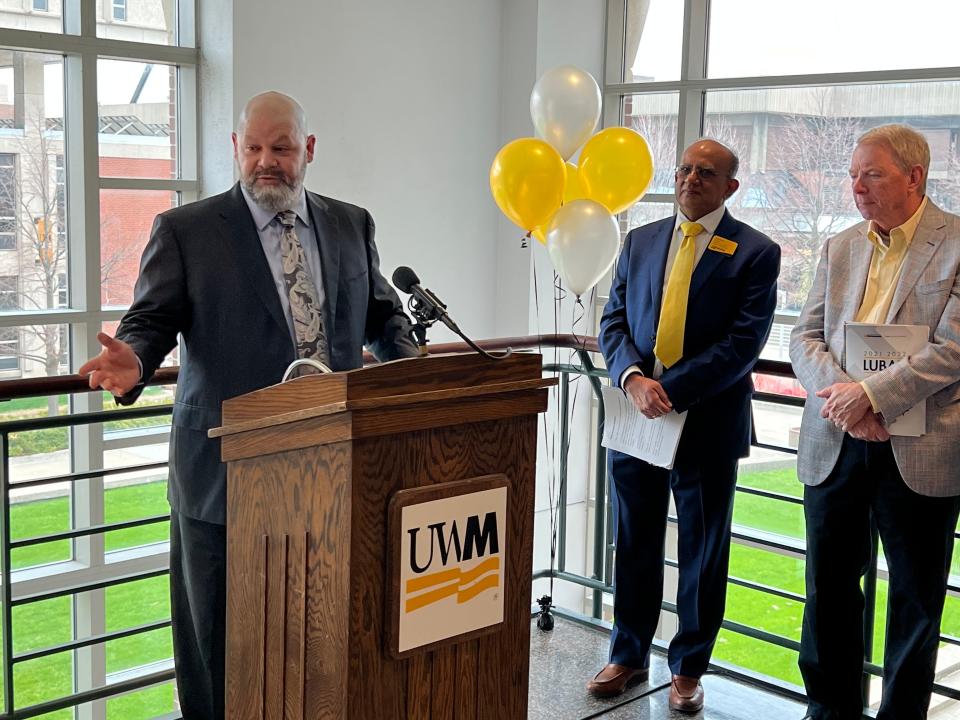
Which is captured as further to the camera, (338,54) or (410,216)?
(410,216)

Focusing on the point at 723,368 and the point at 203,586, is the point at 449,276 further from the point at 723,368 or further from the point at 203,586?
the point at 203,586

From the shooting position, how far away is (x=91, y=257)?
18.5ft

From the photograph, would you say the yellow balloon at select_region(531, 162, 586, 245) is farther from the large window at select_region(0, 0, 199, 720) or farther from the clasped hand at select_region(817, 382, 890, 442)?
the large window at select_region(0, 0, 199, 720)

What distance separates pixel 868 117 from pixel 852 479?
3921 millimetres

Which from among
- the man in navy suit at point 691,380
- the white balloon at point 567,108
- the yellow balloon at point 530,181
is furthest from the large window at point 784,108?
the man in navy suit at point 691,380

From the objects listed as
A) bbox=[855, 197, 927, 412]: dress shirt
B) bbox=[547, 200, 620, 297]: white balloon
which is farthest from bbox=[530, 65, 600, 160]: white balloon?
bbox=[855, 197, 927, 412]: dress shirt

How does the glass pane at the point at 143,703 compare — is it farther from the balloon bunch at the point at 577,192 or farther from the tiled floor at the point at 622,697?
the balloon bunch at the point at 577,192

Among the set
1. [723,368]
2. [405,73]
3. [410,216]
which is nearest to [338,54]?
[405,73]

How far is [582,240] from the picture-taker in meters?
3.80

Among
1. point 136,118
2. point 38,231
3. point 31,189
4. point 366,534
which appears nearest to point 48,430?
point 38,231

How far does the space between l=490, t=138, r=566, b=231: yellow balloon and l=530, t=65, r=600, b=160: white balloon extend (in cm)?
19

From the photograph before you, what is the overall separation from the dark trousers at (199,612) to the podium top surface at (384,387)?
0.59 metres

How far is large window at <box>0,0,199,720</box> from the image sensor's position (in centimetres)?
554

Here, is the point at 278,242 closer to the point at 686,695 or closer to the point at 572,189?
the point at 686,695
